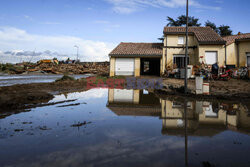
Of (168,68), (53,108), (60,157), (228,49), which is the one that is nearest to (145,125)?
(60,157)

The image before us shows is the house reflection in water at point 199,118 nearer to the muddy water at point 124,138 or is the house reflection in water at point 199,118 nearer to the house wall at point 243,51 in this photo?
the muddy water at point 124,138

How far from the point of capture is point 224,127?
15.5 feet

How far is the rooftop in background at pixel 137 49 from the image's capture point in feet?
70.7

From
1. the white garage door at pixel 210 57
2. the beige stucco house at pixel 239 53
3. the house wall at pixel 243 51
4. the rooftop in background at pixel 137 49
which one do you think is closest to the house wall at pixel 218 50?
the white garage door at pixel 210 57

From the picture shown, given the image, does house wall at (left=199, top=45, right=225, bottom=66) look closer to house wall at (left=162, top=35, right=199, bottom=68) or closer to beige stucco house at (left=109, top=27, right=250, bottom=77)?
beige stucco house at (left=109, top=27, right=250, bottom=77)

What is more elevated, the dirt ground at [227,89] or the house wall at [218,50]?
the house wall at [218,50]

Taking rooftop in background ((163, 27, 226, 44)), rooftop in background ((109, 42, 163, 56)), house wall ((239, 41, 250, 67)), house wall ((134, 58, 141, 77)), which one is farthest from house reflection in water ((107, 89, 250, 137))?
house wall ((239, 41, 250, 67))

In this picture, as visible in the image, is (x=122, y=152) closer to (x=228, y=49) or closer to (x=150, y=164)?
(x=150, y=164)

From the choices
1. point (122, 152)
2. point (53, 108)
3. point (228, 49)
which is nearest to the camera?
point (122, 152)

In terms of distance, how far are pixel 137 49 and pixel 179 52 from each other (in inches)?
201

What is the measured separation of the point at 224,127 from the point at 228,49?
17.5 metres

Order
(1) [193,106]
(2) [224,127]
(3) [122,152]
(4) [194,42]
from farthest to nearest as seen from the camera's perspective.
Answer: (4) [194,42] → (1) [193,106] → (2) [224,127] → (3) [122,152]

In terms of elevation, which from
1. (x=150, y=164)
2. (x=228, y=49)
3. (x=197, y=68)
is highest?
(x=228, y=49)

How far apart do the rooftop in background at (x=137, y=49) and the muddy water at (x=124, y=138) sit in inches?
622
